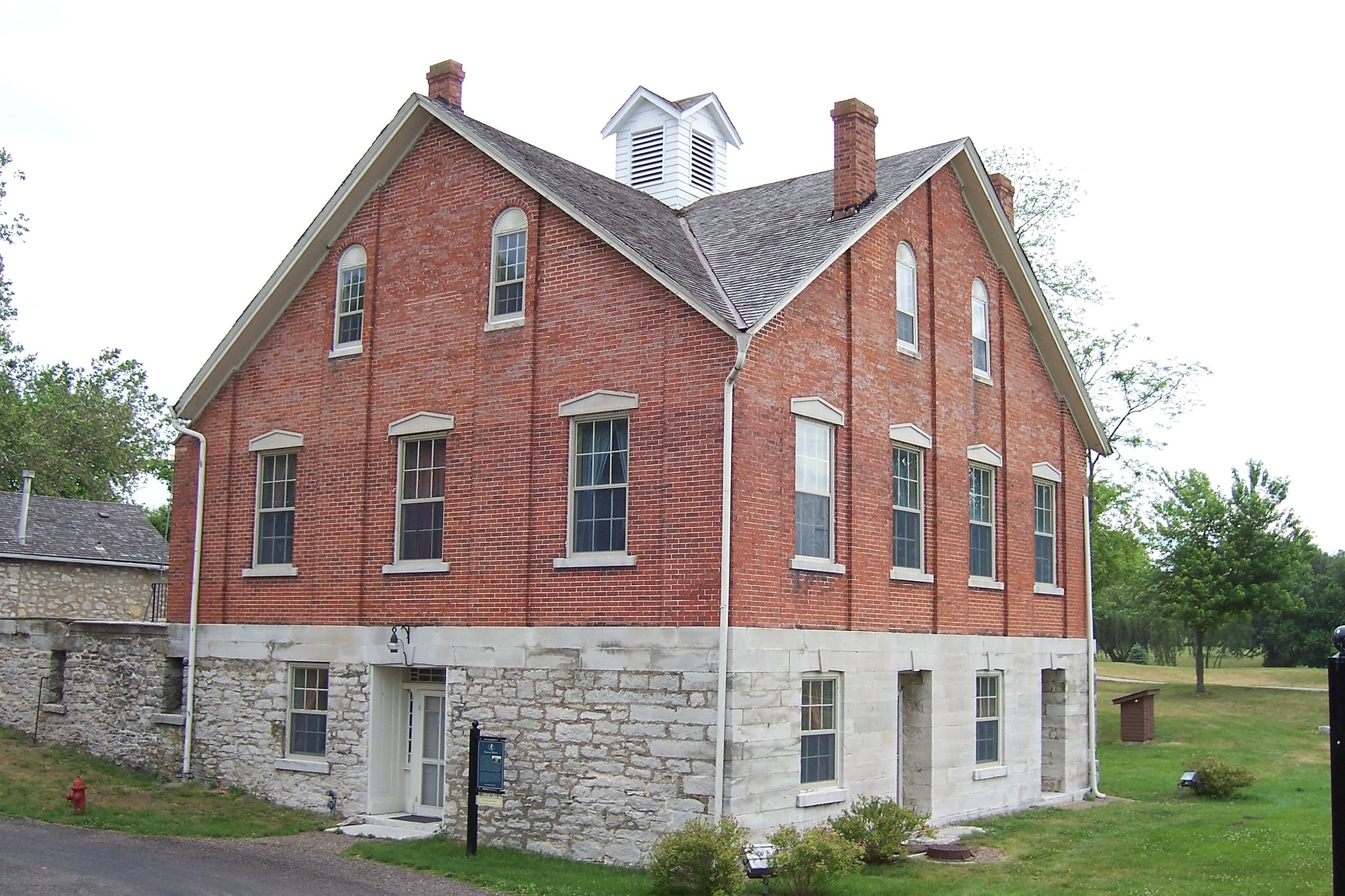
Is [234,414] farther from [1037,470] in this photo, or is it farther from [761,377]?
[1037,470]

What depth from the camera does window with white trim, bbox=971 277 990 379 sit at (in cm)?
2247

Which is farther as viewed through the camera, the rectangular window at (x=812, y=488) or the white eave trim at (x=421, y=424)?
the white eave trim at (x=421, y=424)

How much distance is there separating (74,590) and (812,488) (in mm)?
22343

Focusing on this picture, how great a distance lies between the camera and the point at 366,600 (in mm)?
19766

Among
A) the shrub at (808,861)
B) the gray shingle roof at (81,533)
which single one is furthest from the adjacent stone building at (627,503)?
the gray shingle roof at (81,533)

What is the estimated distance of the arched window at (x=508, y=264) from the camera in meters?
18.9

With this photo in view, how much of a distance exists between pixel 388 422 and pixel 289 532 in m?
2.87

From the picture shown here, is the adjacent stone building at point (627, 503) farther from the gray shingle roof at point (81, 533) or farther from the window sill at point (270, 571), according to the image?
the gray shingle roof at point (81, 533)

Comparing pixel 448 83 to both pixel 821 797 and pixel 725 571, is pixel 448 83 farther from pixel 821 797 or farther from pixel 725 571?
pixel 821 797

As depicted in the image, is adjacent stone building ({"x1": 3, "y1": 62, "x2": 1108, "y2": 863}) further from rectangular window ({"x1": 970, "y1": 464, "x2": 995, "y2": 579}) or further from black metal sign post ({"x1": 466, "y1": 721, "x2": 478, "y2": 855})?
black metal sign post ({"x1": 466, "y1": 721, "x2": 478, "y2": 855})

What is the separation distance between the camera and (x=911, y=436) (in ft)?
65.3

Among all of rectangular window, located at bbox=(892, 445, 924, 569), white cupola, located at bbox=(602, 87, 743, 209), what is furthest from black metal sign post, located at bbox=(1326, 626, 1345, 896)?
white cupola, located at bbox=(602, 87, 743, 209)

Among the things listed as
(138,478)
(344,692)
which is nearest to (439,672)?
(344,692)

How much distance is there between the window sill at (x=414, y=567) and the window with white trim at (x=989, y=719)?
8.99m
